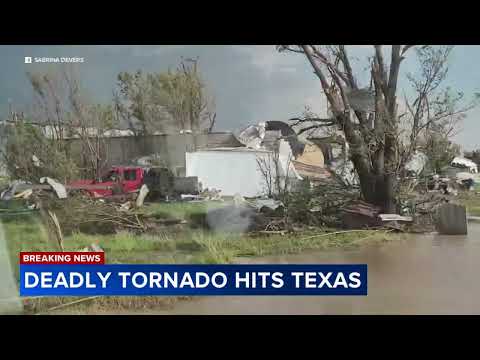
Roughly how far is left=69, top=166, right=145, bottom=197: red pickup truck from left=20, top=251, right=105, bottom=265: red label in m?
0.55

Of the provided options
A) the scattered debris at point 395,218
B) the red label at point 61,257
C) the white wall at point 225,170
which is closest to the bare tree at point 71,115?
the red label at point 61,257

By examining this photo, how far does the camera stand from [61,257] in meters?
4.73

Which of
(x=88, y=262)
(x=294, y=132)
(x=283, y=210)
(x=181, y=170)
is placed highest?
(x=294, y=132)

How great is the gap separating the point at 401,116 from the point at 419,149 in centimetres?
36

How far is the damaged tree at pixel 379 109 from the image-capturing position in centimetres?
484

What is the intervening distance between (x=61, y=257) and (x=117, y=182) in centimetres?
85

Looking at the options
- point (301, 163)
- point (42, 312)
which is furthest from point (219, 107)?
point (42, 312)

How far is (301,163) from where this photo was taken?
4.86 m

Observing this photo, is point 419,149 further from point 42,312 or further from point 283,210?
point 42,312

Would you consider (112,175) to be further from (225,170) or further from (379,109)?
(379,109)

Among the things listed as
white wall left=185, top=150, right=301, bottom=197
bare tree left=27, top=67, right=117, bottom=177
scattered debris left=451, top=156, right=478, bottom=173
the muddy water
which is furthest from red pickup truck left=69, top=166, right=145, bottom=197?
scattered debris left=451, top=156, right=478, bottom=173

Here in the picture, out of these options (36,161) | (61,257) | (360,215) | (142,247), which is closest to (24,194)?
(36,161)

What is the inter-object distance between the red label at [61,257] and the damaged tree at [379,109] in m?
2.35
